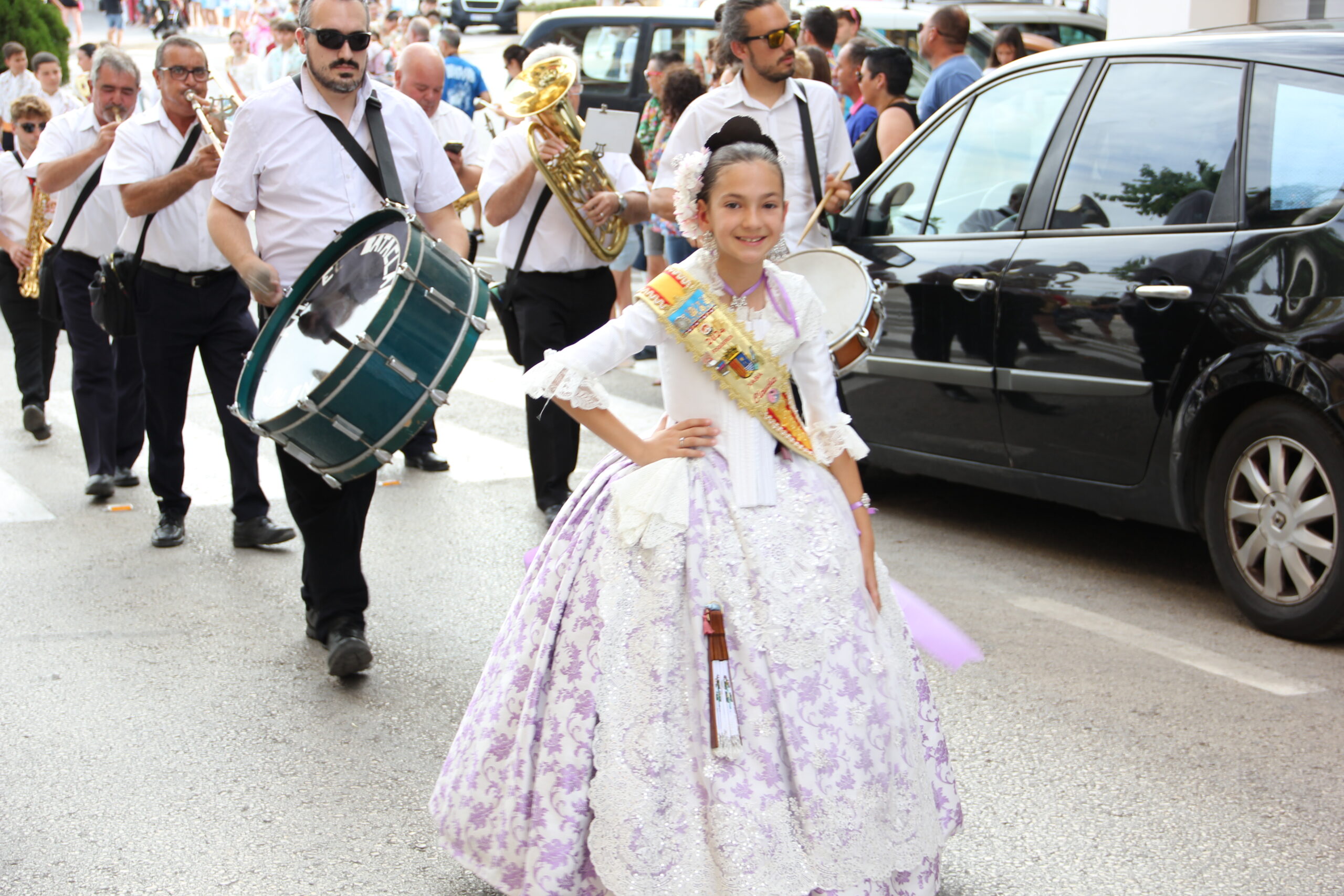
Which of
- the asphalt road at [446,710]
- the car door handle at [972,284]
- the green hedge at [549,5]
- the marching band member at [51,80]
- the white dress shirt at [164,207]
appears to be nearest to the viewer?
the asphalt road at [446,710]

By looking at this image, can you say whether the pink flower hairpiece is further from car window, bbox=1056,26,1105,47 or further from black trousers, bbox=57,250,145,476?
car window, bbox=1056,26,1105,47

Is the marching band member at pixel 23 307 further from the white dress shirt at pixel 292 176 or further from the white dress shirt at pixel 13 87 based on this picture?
the white dress shirt at pixel 13 87

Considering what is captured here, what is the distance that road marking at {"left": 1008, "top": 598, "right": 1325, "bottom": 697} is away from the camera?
4453 millimetres

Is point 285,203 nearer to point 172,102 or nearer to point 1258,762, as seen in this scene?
point 172,102

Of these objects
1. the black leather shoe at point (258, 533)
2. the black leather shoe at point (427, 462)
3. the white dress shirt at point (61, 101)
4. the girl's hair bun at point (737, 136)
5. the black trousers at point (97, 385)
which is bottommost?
the black leather shoe at point (427, 462)

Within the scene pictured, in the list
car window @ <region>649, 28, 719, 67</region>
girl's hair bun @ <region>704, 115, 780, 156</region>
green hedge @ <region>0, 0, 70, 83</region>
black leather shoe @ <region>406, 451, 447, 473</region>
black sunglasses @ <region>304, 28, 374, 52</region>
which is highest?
green hedge @ <region>0, 0, 70, 83</region>

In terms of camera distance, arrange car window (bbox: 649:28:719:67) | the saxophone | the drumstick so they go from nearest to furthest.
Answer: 1. the drumstick
2. the saxophone
3. car window (bbox: 649:28:719:67)

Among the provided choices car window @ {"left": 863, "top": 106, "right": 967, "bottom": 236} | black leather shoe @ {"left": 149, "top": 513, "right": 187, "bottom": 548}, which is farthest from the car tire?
black leather shoe @ {"left": 149, "top": 513, "right": 187, "bottom": 548}

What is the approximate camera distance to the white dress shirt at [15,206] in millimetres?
8969

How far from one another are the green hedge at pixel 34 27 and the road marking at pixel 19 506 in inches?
624

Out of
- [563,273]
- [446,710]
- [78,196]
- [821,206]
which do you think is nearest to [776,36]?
[821,206]

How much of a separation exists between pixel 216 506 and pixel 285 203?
9.18 feet

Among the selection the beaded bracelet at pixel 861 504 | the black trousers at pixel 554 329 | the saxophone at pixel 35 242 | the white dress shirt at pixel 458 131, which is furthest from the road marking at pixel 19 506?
the beaded bracelet at pixel 861 504

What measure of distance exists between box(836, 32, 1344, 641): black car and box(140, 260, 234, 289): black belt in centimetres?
281
